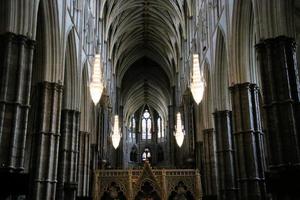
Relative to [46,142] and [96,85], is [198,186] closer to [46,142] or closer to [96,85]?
[96,85]

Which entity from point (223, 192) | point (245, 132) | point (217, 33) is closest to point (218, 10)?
point (217, 33)

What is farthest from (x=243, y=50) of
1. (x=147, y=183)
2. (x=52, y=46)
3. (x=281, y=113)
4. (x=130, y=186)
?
(x=130, y=186)

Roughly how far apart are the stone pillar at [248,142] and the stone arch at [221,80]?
202 inches

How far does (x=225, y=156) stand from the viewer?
27078 millimetres

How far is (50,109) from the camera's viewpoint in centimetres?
2209

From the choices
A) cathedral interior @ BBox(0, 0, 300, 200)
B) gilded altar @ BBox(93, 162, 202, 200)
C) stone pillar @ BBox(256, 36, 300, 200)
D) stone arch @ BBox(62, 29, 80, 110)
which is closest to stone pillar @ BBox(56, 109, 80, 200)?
cathedral interior @ BBox(0, 0, 300, 200)

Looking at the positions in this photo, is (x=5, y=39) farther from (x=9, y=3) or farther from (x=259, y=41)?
(x=259, y=41)

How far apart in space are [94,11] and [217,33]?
1483 cm

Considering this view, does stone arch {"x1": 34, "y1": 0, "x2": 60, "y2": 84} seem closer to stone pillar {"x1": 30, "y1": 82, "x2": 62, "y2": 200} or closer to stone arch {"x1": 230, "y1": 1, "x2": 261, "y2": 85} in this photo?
stone pillar {"x1": 30, "y1": 82, "x2": 62, "y2": 200}

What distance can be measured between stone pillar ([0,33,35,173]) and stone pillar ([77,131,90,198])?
1375 centimetres

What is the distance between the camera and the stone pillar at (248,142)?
70.2ft

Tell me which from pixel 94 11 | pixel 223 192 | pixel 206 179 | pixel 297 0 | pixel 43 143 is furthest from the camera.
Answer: pixel 94 11

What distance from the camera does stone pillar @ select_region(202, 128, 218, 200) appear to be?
104ft

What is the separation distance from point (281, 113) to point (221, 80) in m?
12.1
